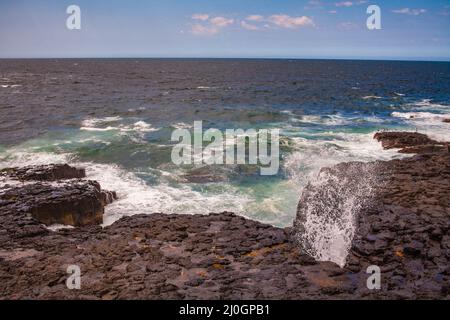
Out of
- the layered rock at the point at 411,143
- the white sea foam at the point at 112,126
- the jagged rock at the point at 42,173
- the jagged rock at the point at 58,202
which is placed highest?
the white sea foam at the point at 112,126

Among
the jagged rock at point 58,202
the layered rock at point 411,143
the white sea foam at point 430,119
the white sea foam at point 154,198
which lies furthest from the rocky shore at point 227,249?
the white sea foam at point 430,119

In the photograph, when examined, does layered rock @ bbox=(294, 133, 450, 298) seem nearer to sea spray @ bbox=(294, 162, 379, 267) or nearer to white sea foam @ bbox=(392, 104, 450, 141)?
sea spray @ bbox=(294, 162, 379, 267)

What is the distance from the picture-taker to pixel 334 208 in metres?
13.2

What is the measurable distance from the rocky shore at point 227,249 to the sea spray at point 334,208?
0.06 m

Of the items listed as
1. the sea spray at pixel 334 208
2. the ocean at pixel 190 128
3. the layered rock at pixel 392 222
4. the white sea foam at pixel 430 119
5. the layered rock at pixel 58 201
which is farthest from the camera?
the white sea foam at pixel 430 119

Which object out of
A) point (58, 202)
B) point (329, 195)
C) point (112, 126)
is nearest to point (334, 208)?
point (329, 195)

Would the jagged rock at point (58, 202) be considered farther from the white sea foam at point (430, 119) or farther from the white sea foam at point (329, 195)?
the white sea foam at point (430, 119)

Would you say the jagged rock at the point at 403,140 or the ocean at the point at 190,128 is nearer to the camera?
the ocean at the point at 190,128

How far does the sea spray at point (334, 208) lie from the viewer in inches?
413

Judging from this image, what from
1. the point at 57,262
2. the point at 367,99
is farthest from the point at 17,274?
the point at 367,99

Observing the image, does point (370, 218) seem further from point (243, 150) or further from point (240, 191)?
point (243, 150)

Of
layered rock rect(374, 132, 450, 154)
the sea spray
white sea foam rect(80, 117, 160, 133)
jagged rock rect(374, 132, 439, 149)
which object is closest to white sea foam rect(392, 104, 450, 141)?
jagged rock rect(374, 132, 439, 149)

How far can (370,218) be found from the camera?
11.1 meters

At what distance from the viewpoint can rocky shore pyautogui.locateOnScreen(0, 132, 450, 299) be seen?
26.0ft
